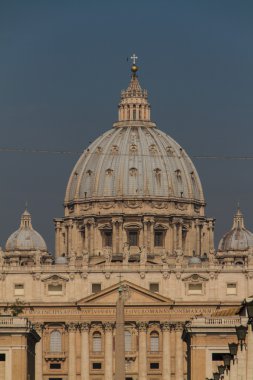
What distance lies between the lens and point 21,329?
6703 inches

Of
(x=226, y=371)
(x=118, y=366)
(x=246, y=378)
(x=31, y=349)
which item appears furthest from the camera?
(x=31, y=349)

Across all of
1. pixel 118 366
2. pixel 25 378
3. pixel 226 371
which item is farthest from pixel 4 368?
pixel 226 371

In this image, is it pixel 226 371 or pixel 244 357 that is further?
pixel 226 371

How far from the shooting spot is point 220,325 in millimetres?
166625

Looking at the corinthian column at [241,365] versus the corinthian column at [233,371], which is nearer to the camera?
the corinthian column at [241,365]

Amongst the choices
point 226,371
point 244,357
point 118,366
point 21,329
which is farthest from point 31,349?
point 244,357

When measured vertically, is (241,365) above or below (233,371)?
below

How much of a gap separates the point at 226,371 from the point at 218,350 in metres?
60.3

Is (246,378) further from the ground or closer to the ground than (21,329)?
closer to the ground

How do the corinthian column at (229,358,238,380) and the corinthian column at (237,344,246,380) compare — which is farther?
the corinthian column at (229,358,238,380)

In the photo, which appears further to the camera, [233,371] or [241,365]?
[233,371]

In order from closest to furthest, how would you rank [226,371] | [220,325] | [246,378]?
[246,378] < [226,371] < [220,325]

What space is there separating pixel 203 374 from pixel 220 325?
13.3 feet

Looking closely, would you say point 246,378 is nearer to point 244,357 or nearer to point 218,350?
point 244,357
